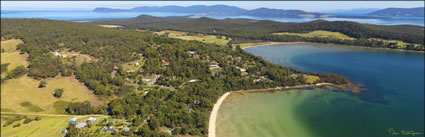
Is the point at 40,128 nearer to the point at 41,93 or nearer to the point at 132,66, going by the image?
the point at 41,93

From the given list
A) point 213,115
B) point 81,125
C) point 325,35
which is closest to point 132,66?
point 81,125

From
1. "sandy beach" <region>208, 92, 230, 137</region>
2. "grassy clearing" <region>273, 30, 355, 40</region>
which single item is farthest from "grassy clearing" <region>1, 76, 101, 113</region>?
"grassy clearing" <region>273, 30, 355, 40</region>

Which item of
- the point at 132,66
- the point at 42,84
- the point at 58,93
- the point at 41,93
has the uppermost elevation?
the point at 132,66

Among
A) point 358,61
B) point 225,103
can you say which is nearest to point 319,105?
point 225,103

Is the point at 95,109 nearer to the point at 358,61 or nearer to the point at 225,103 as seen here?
the point at 225,103

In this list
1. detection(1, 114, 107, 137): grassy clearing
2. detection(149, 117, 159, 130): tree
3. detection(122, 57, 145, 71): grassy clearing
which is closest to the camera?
detection(1, 114, 107, 137): grassy clearing

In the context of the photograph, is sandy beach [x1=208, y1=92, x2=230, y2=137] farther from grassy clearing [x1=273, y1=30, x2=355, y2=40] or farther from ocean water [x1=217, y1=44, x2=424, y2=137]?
grassy clearing [x1=273, y1=30, x2=355, y2=40]

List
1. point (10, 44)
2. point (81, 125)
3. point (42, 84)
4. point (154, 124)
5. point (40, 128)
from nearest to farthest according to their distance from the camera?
point (40, 128)
point (154, 124)
point (81, 125)
point (42, 84)
point (10, 44)
